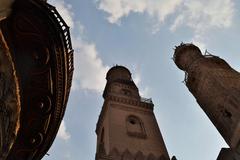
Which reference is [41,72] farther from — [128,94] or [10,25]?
[128,94]

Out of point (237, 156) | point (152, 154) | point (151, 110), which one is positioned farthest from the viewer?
point (151, 110)

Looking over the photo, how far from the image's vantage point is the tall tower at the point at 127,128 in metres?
19.0

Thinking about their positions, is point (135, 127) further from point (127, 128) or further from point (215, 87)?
point (215, 87)

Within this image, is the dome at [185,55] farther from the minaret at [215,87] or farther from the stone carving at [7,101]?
the stone carving at [7,101]

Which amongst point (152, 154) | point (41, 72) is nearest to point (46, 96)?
point (41, 72)

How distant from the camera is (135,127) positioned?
72.8ft

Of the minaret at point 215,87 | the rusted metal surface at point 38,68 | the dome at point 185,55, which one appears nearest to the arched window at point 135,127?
the minaret at point 215,87

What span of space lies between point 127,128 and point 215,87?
6.29 meters

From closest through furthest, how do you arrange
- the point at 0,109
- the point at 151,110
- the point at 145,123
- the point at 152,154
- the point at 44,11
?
the point at 0,109, the point at 44,11, the point at 152,154, the point at 145,123, the point at 151,110

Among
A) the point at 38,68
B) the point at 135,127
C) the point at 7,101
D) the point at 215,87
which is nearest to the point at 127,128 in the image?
the point at 135,127

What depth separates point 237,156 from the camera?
15.8 m

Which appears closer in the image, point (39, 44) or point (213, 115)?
point (39, 44)

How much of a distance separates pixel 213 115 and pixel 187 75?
165 inches

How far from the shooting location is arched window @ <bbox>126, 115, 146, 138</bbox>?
21281 mm
